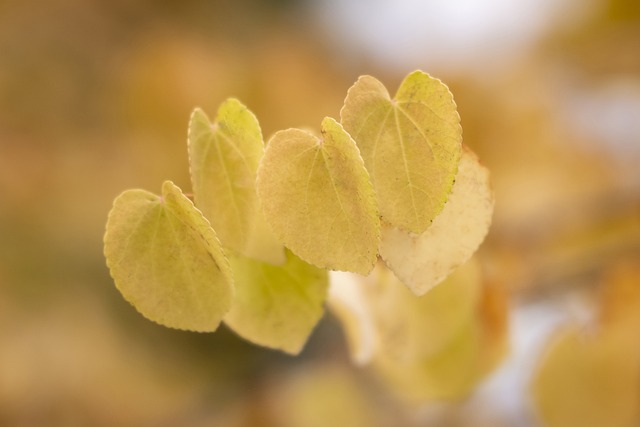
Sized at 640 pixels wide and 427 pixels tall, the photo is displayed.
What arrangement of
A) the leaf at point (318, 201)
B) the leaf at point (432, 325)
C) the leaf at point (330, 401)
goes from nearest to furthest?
1. the leaf at point (318, 201)
2. the leaf at point (432, 325)
3. the leaf at point (330, 401)

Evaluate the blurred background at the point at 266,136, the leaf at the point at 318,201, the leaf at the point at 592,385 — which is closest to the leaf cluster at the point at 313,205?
the leaf at the point at 318,201

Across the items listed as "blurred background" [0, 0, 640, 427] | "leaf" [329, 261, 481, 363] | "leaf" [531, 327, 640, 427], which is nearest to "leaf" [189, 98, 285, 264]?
"leaf" [329, 261, 481, 363]

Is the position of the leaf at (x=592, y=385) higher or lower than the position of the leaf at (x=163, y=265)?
higher

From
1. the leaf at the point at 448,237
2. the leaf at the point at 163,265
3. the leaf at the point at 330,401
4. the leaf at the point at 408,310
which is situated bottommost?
the leaf at the point at 330,401

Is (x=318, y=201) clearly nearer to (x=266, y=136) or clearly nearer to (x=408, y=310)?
(x=408, y=310)

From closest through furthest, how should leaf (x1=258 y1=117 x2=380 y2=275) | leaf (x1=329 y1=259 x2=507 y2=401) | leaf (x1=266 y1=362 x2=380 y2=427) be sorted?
leaf (x1=258 y1=117 x2=380 y2=275)
leaf (x1=329 y1=259 x2=507 y2=401)
leaf (x1=266 y1=362 x2=380 y2=427)

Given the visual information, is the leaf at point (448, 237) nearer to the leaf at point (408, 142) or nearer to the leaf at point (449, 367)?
the leaf at point (408, 142)

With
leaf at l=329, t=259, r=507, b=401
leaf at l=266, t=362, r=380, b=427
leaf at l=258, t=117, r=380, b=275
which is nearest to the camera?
leaf at l=258, t=117, r=380, b=275

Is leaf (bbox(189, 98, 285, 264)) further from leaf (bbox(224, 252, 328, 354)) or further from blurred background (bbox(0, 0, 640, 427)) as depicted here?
blurred background (bbox(0, 0, 640, 427))
